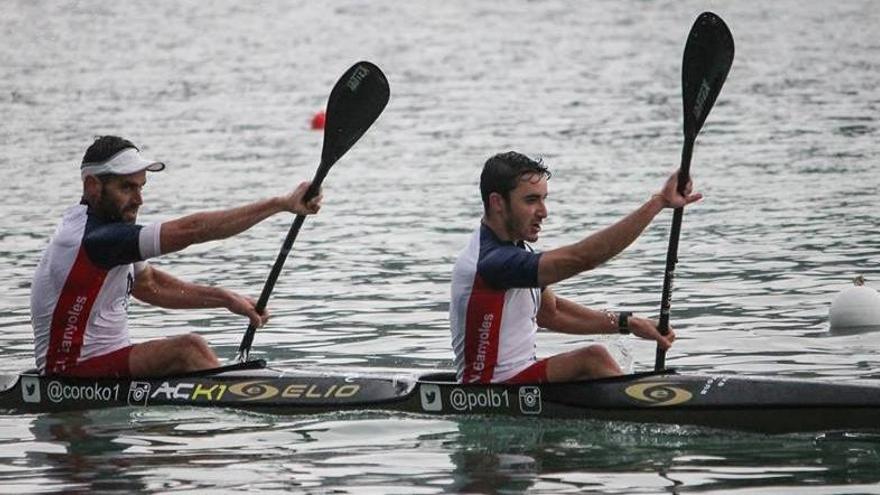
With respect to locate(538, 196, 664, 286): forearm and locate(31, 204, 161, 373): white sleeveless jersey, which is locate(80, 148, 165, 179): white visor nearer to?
locate(31, 204, 161, 373): white sleeveless jersey

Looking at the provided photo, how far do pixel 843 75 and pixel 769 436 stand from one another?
28.9 meters

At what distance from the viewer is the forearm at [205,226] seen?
39.8 ft

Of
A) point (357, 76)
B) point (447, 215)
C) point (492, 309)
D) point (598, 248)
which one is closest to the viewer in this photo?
point (598, 248)

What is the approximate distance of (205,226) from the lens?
40.2ft

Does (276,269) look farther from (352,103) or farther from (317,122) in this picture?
(317,122)

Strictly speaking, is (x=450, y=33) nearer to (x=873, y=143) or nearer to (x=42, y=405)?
(x=873, y=143)

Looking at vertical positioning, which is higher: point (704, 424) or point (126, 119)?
point (126, 119)

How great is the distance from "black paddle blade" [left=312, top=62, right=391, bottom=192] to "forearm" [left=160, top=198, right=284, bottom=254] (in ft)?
5.67

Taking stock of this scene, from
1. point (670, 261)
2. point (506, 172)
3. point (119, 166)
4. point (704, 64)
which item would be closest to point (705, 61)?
A: point (704, 64)

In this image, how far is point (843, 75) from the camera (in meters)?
39.5

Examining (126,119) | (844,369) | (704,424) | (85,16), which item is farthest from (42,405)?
(85,16)

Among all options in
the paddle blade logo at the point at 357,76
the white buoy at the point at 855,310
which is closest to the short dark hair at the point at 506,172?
the paddle blade logo at the point at 357,76

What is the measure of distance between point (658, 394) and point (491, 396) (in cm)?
101

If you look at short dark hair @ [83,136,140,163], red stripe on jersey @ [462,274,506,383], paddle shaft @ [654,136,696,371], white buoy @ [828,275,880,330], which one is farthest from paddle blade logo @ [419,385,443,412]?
white buoy @ [828,275,880,330]
